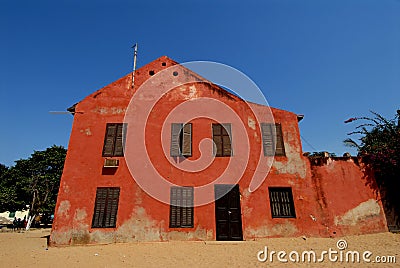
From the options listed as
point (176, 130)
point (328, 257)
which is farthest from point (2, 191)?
point (328, 257)

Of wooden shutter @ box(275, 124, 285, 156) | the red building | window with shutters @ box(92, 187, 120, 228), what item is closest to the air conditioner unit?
the red building

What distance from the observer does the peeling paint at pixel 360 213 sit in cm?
1098

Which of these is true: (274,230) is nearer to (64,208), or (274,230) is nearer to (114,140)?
(114,140)

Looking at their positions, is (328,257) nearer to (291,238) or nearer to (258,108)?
(291,238)

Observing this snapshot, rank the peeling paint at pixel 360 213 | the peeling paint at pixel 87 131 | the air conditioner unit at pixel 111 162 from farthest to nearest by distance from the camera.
Result: the peeling paint at pixel 87 131 → the air conditioner unit at pixel 111 162 → the peeling paint at pixel 360 213

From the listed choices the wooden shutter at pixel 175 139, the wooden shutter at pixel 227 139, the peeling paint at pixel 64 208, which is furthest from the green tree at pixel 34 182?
the wooden shutter at pixel 227 139

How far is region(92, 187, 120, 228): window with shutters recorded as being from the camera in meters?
10.5

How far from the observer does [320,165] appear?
1192 cm

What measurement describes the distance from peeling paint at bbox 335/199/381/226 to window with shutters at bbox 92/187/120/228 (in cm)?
982

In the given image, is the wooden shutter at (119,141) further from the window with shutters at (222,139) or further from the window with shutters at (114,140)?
the window with shutters at (222,139)

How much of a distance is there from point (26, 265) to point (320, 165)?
12.2 meters

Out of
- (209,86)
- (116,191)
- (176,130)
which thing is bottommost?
(116,191)

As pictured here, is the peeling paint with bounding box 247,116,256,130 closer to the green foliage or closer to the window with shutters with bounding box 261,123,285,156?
the window with shutters with bounding box 261,123,285,156

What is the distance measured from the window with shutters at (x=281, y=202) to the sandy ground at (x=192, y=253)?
3.63 ft
